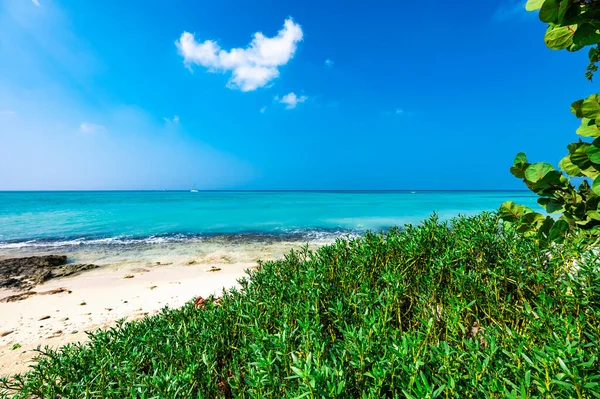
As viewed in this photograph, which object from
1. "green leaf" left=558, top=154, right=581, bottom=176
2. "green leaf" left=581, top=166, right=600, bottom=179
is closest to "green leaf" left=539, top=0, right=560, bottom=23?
"green leaf" left=558, top=154, right=581, bottom=176

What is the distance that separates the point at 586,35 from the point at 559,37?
0.44 m

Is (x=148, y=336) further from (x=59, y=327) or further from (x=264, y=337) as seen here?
(x=59, y=327)

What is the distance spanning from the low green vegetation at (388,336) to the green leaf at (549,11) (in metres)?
1.76

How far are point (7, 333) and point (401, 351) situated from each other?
9.32 meters

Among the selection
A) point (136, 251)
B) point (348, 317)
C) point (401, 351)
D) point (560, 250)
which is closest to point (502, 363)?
point (401, 351)

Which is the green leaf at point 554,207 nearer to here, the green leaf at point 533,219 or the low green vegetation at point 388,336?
the green leaf at point 533,219

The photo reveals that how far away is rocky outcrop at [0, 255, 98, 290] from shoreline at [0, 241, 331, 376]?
0.49m

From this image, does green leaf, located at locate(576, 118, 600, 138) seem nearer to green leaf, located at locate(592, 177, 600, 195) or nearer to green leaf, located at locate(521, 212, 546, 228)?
green leaf, located at locate(592, 177, 600, 195)

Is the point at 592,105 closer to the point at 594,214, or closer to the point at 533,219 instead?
the point at 594,214

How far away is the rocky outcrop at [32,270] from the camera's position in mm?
10211

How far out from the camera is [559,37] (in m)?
2.00

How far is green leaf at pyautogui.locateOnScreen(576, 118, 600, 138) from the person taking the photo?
2.14 m

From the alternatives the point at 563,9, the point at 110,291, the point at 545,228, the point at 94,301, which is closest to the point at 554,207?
the point at 545,228

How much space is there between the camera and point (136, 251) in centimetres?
1499
